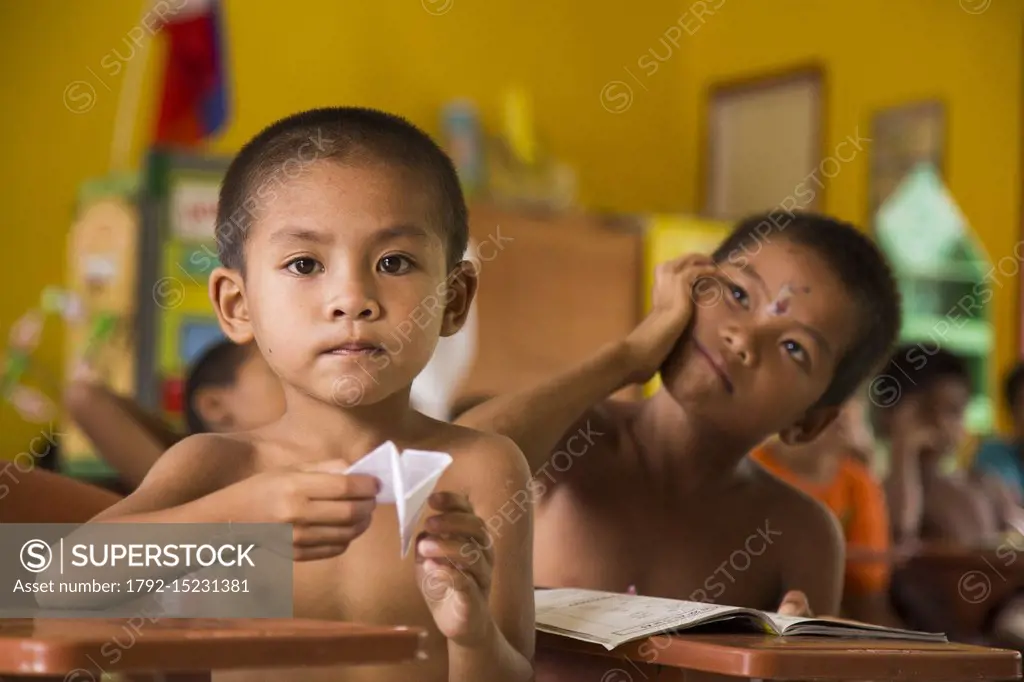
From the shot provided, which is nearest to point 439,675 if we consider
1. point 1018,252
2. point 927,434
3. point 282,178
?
point 282,178

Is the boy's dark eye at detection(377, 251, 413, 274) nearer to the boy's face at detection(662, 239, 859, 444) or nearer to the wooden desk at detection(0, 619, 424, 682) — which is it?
the wooden desk at detection(0, 619, 424, 682)

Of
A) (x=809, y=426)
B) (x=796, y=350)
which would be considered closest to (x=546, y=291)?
(x=809, y=426)

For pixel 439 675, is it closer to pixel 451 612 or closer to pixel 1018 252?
pixel 451 612

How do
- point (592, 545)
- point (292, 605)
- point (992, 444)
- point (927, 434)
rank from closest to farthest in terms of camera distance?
point (292, 605) < point (592, 545) < point (927, 434) < point (992, 444)

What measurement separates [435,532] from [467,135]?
563 cm

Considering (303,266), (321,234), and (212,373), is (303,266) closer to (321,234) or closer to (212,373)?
(321,234)

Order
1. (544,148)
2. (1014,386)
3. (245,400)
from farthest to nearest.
Answer: (544,148)
(1014,386)
(245,400)

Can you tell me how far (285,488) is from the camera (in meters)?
0.97

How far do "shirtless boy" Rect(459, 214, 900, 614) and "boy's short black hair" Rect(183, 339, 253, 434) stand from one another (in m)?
1.09

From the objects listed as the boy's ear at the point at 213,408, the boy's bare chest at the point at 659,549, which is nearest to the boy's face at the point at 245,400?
the boy's ear at the point at 213,408

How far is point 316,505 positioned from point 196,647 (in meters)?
0.18

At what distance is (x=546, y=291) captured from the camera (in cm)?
648

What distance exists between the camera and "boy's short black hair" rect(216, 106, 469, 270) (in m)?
1.20

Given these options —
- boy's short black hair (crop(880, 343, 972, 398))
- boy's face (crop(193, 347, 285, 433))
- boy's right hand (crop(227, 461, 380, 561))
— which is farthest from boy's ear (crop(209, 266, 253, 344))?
boy's short black hair (crop(880, 343, 972, 398))
